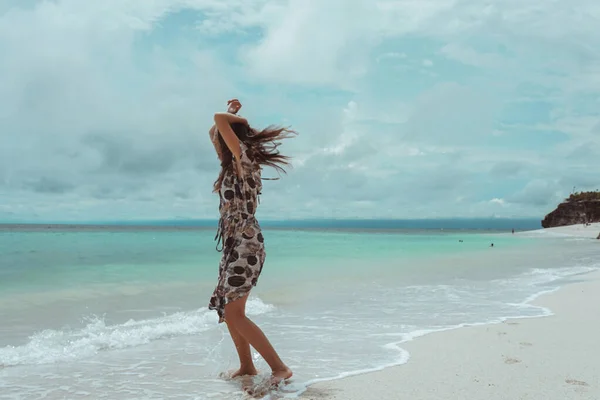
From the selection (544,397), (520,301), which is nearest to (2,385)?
(544,397)

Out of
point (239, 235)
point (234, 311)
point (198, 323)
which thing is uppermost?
point (239, 235)

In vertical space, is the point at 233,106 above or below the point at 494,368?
above

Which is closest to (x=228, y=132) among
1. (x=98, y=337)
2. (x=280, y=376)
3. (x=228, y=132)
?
(x=228, y=132)

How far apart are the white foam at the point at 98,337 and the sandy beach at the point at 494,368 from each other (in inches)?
115

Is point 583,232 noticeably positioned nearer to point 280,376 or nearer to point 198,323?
point 198,323

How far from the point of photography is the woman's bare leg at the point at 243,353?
14.0 ft

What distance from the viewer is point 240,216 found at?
4.02 m

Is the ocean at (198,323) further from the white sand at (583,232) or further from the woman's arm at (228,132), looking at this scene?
the white sand at (583,232)

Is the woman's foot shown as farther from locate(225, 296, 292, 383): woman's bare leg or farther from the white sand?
the white sand

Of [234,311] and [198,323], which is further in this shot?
[198,323]

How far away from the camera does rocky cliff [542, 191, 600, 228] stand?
88.1m

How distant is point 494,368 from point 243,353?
217cm

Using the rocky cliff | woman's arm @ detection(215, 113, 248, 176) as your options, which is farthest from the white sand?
woman's arm @ detection(215, 113, 248, 176)

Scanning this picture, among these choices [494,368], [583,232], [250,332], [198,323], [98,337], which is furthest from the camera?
[583,232]
